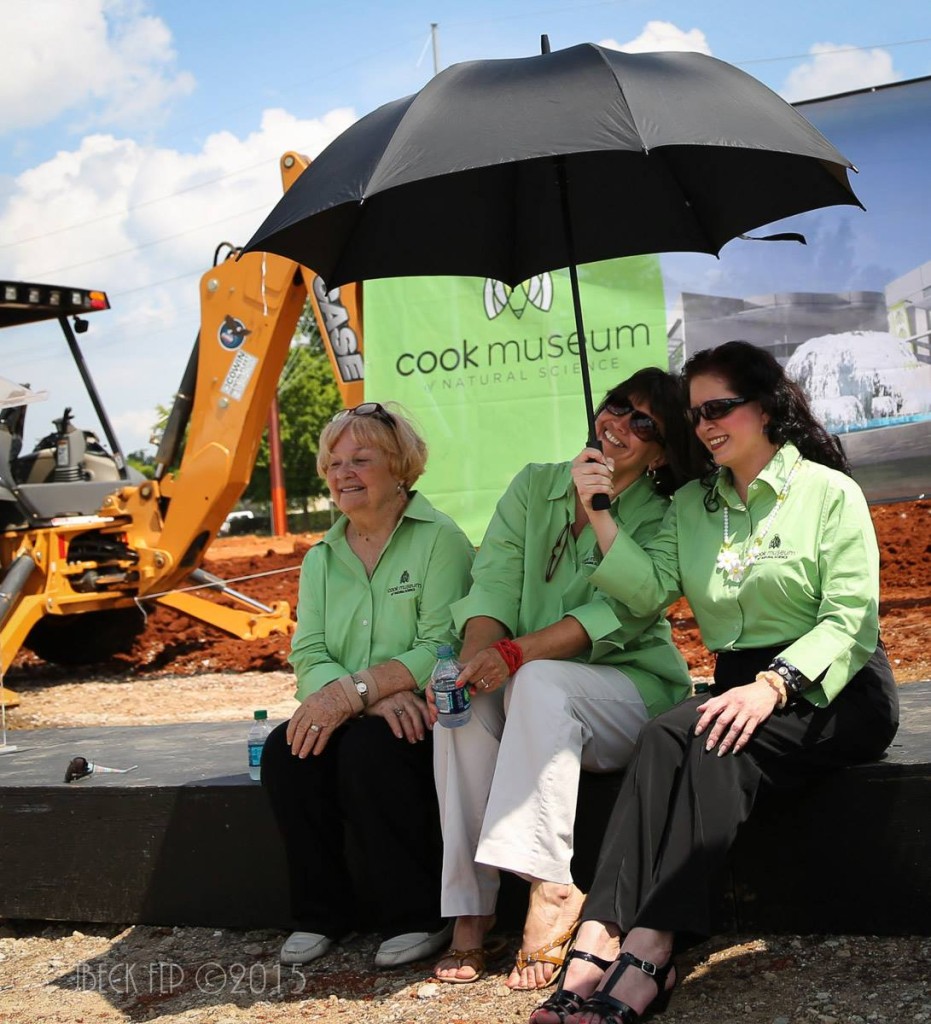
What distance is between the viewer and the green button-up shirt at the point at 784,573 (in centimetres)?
287

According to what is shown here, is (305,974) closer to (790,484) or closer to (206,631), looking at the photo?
(790,484)

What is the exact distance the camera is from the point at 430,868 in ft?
10.9

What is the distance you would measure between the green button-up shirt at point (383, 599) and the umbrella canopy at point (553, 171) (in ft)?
2.60

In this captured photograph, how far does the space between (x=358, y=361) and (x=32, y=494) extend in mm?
2444

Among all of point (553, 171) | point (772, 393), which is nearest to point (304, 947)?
point (772, 393)

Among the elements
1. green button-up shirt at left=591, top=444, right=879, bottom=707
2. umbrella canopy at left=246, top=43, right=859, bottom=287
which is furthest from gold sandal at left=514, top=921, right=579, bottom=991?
umbrella canopy at left=246, top=43, right=859, bottom=287

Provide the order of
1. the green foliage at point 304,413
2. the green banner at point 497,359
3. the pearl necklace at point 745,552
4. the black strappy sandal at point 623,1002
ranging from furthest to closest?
the green foliage at point 304,413 → the green banner at point 497,359 → the pearl necklace at point 745,552 → the black strappy sandal at point 623,1002

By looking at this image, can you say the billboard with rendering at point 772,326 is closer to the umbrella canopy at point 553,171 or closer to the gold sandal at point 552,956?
the umbrella canopy at point 553,171

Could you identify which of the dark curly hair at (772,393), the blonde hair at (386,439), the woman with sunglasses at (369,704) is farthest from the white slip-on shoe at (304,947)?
the dark curly hair at (772,393)

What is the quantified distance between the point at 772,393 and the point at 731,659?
64 centimetres

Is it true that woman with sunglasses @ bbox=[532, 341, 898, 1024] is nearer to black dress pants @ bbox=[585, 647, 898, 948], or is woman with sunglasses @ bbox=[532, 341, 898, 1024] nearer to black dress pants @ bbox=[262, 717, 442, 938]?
black dress pants @ bbox=[585, 647, 898, 948]

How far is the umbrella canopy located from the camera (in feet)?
9.44

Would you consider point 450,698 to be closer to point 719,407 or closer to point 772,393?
point 719,407

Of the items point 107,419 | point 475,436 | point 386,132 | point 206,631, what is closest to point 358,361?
point 475,436
